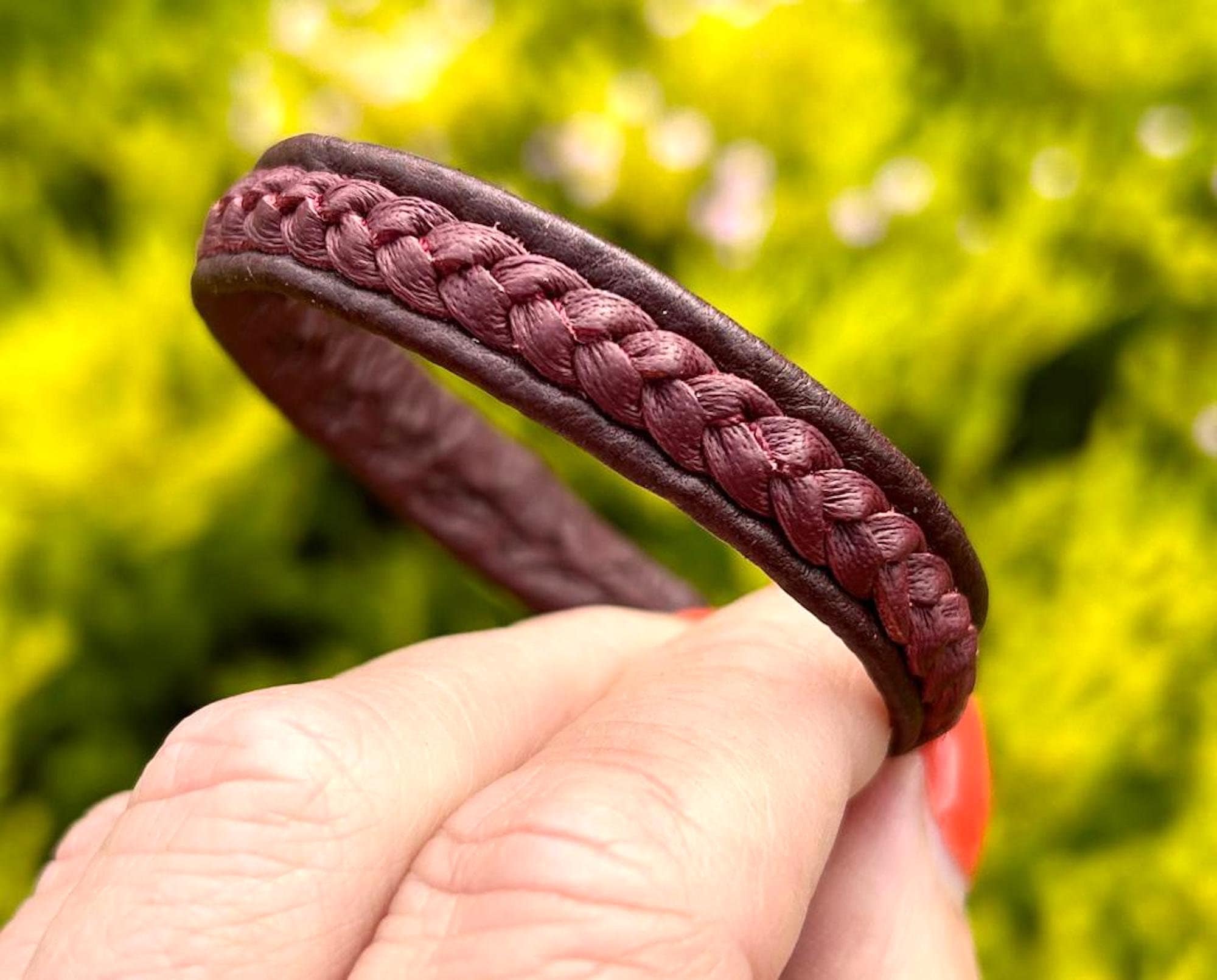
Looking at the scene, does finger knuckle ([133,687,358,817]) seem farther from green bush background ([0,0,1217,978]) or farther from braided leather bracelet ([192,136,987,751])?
green bush background ([0,0,1217,978])

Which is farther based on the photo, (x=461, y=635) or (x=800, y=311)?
(x=800, y=311)

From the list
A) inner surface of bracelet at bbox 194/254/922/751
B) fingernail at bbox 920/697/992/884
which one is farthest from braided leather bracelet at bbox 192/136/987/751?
fingernail at bbox 920/697/992/884

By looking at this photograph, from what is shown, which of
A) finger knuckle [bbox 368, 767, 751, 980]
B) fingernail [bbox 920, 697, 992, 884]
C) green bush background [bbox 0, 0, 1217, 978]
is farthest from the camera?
green bush background [bbox 0, 0, 1217, 978]

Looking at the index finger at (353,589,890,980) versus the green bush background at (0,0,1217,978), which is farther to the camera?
the green bush background at (0,0,1217,978)

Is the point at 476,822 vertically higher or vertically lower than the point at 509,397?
lower

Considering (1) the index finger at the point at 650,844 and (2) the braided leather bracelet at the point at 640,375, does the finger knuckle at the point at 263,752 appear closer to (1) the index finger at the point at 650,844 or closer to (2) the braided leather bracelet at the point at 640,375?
(1) the index finger at the point at 650,844

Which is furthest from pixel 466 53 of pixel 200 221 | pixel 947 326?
pixel 947 326

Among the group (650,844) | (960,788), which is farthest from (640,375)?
(960,788)

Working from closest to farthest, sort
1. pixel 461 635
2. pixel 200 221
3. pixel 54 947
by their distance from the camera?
pixel 54 947 < pixel 461 635 < pixel 200 221

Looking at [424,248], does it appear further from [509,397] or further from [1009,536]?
[1009,536]
